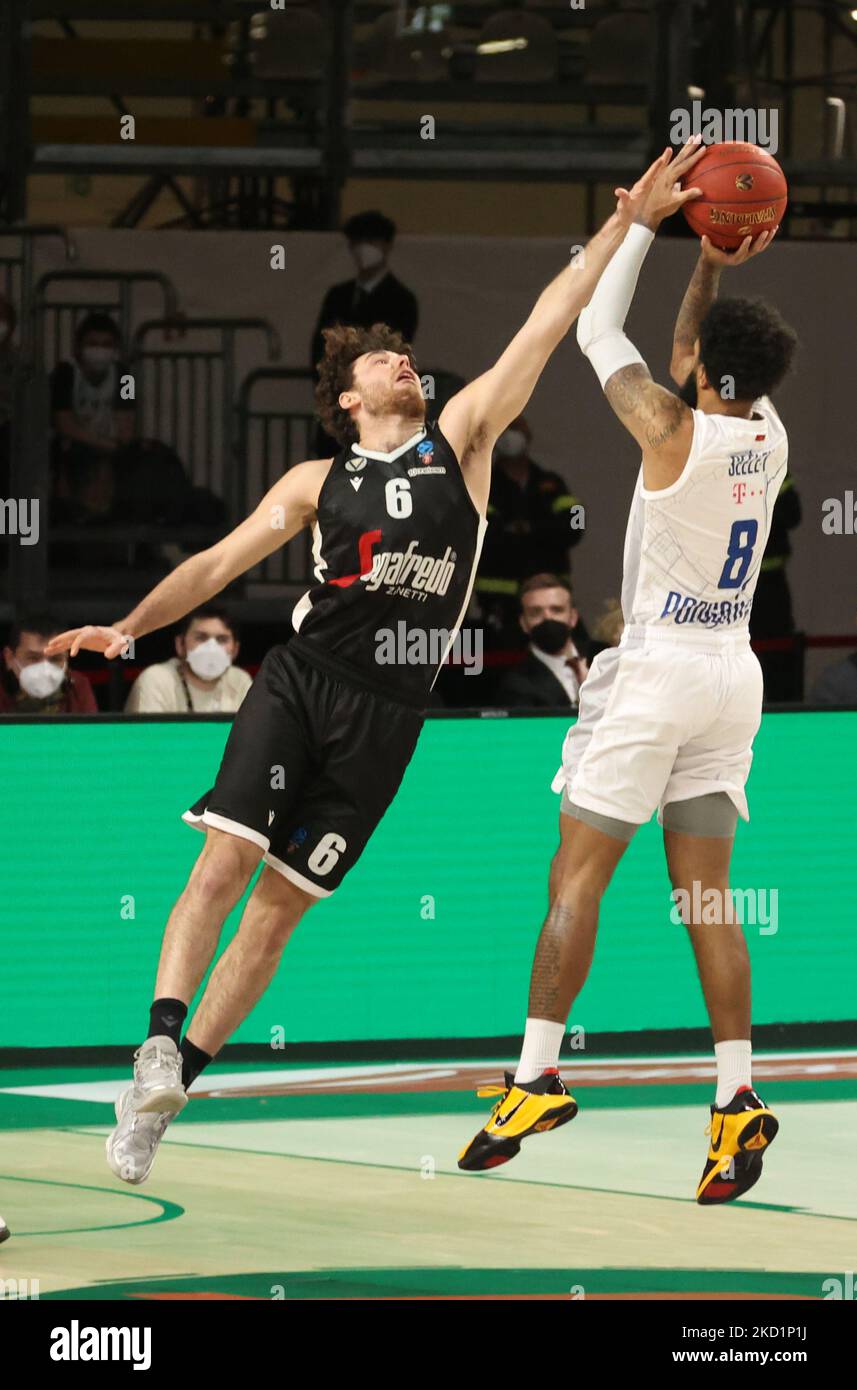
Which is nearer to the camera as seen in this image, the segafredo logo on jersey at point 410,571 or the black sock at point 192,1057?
the black sock at point 192,1057

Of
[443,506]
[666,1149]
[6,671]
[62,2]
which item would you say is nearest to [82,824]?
[6,671]

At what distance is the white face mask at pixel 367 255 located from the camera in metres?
14.0

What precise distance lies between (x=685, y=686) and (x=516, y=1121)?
1.33 m

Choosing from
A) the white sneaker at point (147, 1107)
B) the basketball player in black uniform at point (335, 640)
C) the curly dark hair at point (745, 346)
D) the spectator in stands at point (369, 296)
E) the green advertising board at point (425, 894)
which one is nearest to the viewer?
the curly dark hair at point (745, 346)

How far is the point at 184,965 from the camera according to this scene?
7.20 metres

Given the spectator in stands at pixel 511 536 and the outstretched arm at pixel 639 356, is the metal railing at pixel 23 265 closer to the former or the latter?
the spectator in stands at pixel 511 536

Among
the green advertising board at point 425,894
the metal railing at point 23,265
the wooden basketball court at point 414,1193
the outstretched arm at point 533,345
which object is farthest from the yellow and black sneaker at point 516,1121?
the metal railing at point 23,265

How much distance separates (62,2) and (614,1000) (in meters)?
8.59

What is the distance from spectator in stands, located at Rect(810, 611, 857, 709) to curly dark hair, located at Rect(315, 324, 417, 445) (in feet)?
15.3

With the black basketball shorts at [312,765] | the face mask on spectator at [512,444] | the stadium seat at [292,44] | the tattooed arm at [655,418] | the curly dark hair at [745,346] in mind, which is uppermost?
the stadium seat at [292,44]

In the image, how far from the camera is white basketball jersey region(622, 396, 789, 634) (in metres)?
6.93

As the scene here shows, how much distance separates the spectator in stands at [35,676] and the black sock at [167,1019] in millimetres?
4373

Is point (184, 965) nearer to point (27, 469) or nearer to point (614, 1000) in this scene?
point (614, 1000)

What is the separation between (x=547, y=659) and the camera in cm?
1168
